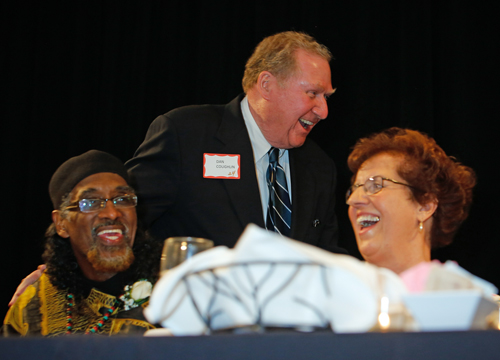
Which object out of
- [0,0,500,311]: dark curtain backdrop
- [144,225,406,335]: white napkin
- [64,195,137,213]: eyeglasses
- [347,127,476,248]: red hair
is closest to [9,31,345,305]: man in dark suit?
[64,195,137,213]: eyeglasses

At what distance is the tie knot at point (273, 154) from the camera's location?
2806 millimetres

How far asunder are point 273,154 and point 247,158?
21cm

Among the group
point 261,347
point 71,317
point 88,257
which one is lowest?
point 71,317

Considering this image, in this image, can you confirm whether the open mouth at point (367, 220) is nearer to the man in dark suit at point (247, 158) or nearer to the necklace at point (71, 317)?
the man in dark suit at point (247, 158)

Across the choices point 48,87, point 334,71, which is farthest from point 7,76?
point 334,71

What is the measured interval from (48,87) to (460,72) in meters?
3.03

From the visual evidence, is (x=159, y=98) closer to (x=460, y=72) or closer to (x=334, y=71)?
(x=334, y=71)

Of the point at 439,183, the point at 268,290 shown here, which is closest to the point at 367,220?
the point at 439,183

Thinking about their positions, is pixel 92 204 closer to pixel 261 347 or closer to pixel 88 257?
pixel 88 257

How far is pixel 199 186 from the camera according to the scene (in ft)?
8.34

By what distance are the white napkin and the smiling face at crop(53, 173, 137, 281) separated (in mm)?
1188

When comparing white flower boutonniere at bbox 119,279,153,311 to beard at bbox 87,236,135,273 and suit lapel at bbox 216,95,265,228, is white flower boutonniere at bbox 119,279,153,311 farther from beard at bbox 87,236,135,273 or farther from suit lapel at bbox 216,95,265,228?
suit lapel at bbox 216,95,265,228

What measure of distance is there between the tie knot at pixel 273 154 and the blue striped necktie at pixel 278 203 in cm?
2

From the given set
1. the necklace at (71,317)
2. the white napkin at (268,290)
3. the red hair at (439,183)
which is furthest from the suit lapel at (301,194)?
the white napkin at (268,290)
